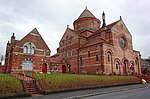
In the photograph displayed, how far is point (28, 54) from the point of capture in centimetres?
3067

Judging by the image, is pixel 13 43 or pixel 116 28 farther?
pixel 116 28

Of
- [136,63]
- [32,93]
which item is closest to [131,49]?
[136,63]

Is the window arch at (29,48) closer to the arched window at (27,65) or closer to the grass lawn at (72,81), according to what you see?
the arched window at (27,65)

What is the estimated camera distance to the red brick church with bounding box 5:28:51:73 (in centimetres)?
2897

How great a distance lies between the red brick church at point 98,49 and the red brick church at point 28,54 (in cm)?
846

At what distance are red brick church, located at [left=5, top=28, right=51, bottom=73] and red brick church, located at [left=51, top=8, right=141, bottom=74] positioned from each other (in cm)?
846

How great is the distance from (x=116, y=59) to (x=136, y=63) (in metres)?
10.9

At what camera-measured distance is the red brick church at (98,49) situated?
106 ft

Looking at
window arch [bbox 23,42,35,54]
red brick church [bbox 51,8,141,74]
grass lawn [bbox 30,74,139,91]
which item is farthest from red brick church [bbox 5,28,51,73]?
grass lawn [bbox 30,74,139,91]

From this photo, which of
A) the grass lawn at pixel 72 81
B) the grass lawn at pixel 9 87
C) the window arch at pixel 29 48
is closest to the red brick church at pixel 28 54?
the window arch at pixel 29 48

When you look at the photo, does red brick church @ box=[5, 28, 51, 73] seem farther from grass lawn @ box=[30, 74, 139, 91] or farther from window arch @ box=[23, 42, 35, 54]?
grass lawn @ box=[30, 74, 139, 91]

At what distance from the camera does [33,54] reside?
3131 centimetres

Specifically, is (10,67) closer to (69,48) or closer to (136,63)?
(69,48)

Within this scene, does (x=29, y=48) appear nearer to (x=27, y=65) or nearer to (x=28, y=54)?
(x=28, y=54)
